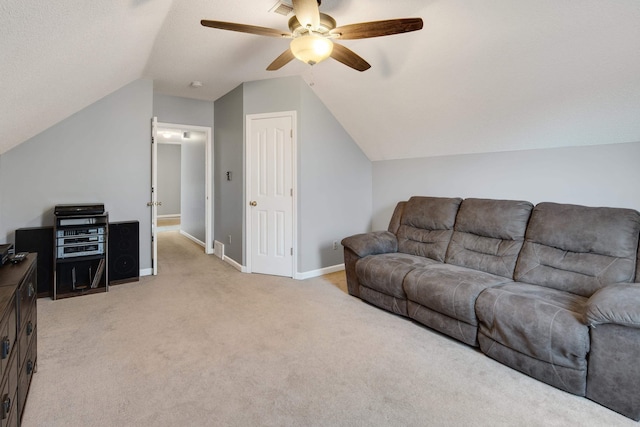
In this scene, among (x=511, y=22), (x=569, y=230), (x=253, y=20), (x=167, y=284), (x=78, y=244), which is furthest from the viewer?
(x=167, y=284)

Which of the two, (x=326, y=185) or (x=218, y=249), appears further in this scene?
(x=218, y=249)

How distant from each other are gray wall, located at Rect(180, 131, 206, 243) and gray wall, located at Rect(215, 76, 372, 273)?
1.49 metres

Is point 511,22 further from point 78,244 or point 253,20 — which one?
point 78,244

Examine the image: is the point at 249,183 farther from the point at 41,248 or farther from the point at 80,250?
the point at 41,248

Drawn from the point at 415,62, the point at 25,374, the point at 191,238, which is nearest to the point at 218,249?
the point at 191,238

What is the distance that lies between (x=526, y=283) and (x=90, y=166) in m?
4.74

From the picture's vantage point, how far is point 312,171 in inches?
166

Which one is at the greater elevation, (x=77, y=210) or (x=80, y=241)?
(x=77, y=210)

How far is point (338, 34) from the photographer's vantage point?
2.16m

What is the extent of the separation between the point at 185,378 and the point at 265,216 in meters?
2.51

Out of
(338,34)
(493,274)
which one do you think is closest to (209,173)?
(338,34)

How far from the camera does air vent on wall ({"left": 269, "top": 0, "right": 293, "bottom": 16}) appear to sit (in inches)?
97.1

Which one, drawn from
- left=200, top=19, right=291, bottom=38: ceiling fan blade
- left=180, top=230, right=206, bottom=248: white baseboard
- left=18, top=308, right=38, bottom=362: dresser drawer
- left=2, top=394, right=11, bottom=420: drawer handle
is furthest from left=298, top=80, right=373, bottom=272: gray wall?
left=2, top=394, right=11, bottom=420: drawer handle

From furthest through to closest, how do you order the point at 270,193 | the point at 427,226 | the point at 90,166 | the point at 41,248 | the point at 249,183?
1. the point at 249,183
2. the point at 270,193
3. the point at 90,166
4. the point at 427,226
5. the point at 41,248
